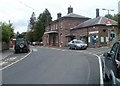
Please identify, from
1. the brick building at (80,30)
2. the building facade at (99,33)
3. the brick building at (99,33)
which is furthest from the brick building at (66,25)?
the building facade at (99,33)

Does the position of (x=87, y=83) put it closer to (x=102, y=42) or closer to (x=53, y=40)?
(x=102, y=42)

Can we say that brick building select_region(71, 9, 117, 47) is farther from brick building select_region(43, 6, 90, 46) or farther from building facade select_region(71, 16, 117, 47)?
brick building select_region(43, 6, 90, 46)

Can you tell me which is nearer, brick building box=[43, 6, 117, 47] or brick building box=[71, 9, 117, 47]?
brick building box=[71, 9, 117, 47]

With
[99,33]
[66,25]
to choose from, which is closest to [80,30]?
[66,25]

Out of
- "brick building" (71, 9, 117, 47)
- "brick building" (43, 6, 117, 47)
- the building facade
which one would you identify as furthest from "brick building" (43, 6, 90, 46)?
the building facade

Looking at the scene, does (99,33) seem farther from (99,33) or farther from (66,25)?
(66,25)

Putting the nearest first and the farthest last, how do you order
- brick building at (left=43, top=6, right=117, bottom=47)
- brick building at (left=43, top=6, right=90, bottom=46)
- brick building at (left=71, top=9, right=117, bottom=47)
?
1. brick building at (left=71, top=9, right=117, bottom=47)
2. brick building at (left=43, top=6, right=117, bottom=47)
3. brick building at (left=43, top=6, right=90, bottom=46)

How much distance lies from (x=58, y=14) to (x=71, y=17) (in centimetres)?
1464

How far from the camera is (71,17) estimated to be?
7069cm

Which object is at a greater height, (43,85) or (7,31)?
(7,31)

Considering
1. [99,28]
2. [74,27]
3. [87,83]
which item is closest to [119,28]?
[99,28]

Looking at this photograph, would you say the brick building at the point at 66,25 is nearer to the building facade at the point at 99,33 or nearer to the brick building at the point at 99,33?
the brick building at the point at 99,33

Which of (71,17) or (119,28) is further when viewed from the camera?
(71,17)

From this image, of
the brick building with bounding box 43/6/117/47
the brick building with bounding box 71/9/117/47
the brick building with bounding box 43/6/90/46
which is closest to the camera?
the brick building with bounding box 71/9/117/47
